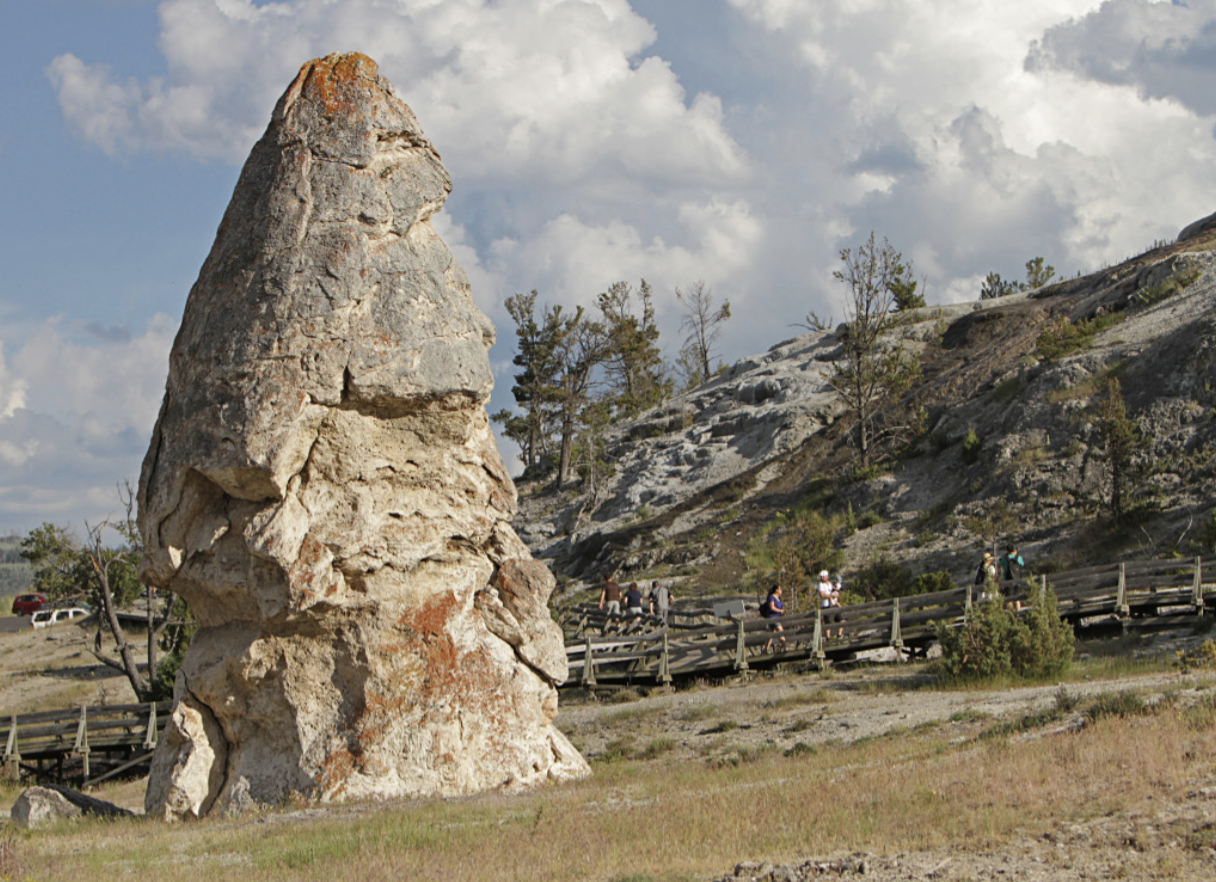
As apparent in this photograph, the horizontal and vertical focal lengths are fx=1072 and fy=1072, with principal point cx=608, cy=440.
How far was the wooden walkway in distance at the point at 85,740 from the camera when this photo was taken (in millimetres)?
23062

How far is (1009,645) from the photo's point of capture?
1730 centimetres

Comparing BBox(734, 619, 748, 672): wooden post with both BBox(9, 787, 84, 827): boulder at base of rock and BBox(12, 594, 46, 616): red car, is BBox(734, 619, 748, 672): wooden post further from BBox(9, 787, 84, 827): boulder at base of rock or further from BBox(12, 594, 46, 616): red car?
BBox(12, 594, 46, 616): red car

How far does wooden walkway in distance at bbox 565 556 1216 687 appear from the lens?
21.2 metres

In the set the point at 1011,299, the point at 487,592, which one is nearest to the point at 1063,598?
the point at 487,592

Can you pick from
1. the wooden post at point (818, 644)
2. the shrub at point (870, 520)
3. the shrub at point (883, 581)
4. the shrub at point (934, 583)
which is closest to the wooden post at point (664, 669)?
the wooden post at point (818, 644)

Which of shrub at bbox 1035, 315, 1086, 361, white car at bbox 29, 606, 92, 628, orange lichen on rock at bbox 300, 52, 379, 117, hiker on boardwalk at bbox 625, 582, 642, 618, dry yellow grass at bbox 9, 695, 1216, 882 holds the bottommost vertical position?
dry yellow grass at bbox 9, 695, 1216, 882

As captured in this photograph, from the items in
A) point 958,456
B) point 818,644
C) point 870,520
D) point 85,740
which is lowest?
point 85,740

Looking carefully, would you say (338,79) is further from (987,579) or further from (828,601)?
(828,601)

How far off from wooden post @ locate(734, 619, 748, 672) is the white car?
145ft

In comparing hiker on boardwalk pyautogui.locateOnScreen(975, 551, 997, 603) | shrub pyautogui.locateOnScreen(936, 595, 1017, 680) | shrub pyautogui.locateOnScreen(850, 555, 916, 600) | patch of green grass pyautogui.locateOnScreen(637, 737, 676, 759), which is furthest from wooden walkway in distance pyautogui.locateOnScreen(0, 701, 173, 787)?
shrub pyautogui.locateOnScreen(850, 555, 916, 600)

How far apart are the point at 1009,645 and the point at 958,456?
22.4 meters

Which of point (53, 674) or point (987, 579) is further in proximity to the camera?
point (53, 674)

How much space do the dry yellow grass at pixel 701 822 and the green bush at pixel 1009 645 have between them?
6.25 meters

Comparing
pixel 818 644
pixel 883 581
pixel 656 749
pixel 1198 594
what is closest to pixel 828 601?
pixel 818 644
